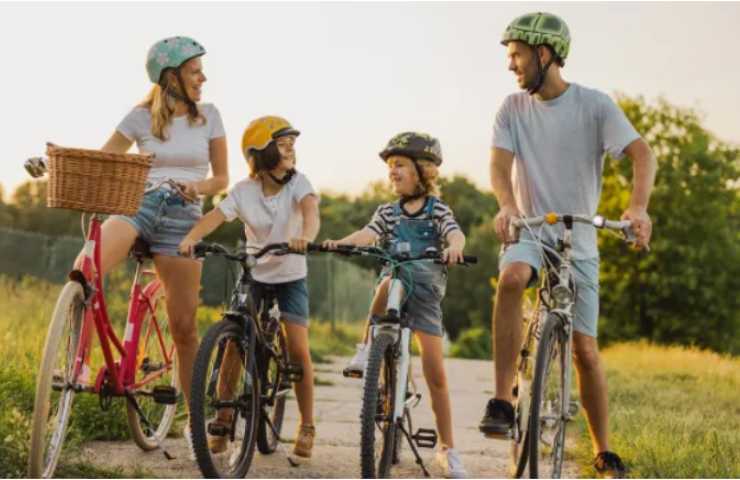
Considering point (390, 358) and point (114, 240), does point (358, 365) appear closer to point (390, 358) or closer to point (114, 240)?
point (390, 358)

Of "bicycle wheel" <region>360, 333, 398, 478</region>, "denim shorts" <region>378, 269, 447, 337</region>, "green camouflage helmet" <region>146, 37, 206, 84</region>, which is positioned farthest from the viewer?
"green camouflage helmet" <region>146, 37, 206, 84</region>

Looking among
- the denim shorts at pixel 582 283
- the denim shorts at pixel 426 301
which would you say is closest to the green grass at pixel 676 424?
the denim shorts at pixel 582 283

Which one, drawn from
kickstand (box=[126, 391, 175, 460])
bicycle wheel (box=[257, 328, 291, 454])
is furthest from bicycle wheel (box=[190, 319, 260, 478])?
kickstand (box=[126, 391, 175, 460])

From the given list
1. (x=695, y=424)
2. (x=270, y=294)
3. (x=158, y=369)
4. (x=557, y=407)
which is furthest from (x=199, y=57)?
(x=695, y=424)

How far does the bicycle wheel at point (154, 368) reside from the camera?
6316mm

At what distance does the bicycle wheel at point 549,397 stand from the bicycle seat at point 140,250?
6.87ft

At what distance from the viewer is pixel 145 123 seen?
6016 millimetres

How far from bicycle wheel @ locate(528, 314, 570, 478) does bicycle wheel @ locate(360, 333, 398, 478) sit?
0.67m

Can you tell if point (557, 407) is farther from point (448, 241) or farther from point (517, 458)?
point (448, 241)

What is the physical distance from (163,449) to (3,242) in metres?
18.5

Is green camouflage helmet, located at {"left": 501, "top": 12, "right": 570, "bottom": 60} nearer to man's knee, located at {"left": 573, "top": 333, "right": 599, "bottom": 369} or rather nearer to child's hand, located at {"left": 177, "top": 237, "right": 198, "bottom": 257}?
man's knee, located at {"left": 573, "top": 333, "right": 599, "bottom": 369}

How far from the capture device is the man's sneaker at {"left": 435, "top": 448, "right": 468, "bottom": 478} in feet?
19.7

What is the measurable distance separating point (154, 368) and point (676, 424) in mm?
3555

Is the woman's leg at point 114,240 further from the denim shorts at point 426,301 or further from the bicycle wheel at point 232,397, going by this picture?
the denim shorts at point 426,301
